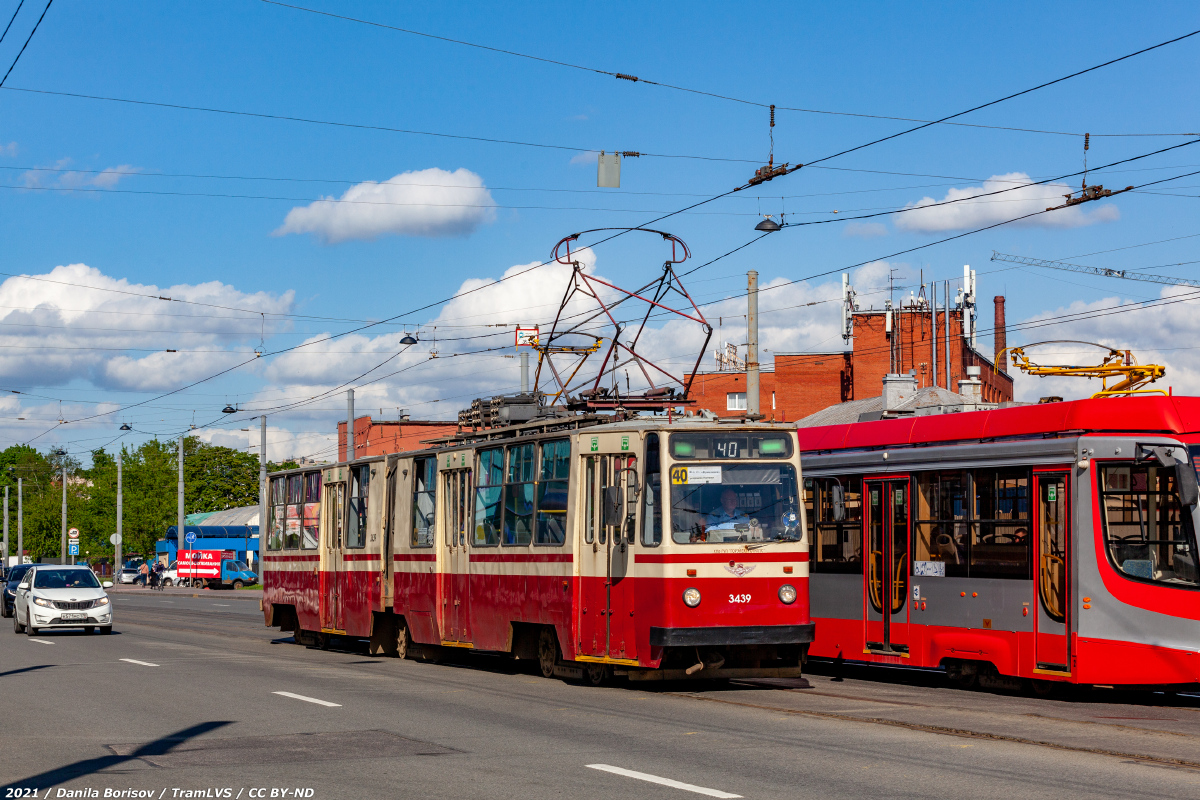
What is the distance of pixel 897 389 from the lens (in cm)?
5694

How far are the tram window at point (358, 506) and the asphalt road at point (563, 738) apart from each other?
4112mm

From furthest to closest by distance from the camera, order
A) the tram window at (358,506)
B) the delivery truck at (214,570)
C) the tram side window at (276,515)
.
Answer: the delivery truck at (214,570)
the tram side window at (276,515)
the tram window at (358,506)

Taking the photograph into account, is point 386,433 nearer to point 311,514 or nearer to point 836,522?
point 311,514

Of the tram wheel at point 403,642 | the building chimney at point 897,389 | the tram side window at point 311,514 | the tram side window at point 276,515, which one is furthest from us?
Answer: the building chimney at point 897,389

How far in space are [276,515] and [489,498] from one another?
9.49m

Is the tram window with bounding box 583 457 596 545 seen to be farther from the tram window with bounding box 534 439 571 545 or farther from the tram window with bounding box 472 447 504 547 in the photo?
the tram window with bounding box 472 447 504 547

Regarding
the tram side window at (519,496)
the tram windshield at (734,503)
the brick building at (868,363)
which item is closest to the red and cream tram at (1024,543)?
the tram windshield at (734,503)

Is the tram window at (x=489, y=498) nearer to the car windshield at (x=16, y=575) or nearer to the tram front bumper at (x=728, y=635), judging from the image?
the tram front bumper at (x=728, y=635)

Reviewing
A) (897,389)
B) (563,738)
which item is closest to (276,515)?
(563,738)

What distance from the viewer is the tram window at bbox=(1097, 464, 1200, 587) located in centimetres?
1452

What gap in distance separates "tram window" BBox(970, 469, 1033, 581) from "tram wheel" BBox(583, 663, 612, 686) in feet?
13.8

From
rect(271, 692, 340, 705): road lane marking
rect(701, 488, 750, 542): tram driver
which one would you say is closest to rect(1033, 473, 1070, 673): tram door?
rect(701, 488, 750, 542): tram driver

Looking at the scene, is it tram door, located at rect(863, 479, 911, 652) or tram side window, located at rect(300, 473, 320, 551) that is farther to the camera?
tram side window, located at rect(300, 473, 320, 551)

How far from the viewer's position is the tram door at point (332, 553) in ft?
76.9
